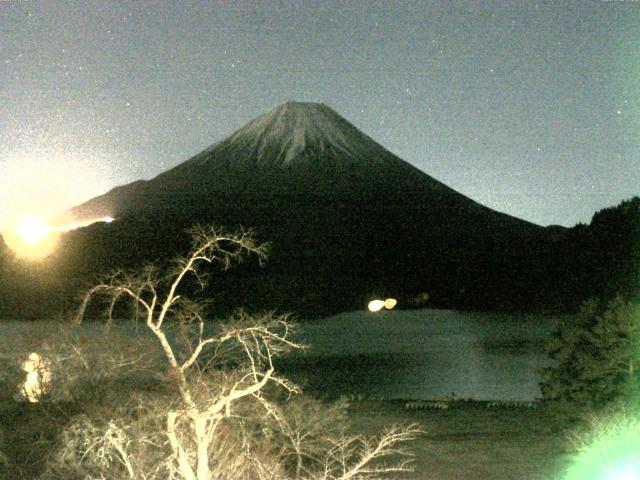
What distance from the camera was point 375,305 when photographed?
97.3 metres

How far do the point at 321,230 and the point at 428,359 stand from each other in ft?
249

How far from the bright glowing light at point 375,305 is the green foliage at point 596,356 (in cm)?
7967

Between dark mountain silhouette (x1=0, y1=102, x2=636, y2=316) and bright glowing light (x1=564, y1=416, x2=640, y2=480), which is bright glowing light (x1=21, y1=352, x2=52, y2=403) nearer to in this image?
bright glowing light (x1=564, y1=416, x2=640, y2=480)

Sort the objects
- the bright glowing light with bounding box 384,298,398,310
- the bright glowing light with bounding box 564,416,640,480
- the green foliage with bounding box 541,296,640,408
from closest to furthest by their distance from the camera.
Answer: the bright glowing light with bounding box 564,416,640,480
the green foliage with bounding box 541,296,640,408
the bright glowing light with bounding box 384,298,398,310

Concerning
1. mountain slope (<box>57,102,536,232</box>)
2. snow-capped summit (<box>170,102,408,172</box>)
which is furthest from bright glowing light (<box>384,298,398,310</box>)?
snow-capped summit (<box>170,102,408,172</box>)

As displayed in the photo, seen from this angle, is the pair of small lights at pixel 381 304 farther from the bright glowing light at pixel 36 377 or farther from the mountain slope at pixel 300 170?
the bright glowing light at pixel 36 377

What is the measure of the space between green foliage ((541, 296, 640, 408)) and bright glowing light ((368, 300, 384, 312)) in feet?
261

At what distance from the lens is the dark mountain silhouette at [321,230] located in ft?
307

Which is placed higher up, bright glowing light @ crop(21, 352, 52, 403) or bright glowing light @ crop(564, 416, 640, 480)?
bright glowing light @ crop(21, 352, 52, 403)

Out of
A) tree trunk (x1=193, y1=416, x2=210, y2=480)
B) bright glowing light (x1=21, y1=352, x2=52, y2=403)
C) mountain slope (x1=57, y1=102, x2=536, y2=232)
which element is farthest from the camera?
mountain slope (x1=57, y1=102, x2=536, y2=232)

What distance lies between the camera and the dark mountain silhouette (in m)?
93.4

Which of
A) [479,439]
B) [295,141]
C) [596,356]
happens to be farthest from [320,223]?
[596,356]

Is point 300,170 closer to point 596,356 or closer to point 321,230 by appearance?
point 321,230

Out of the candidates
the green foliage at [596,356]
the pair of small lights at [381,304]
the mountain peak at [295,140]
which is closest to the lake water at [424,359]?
the green foliage at [596,356]
